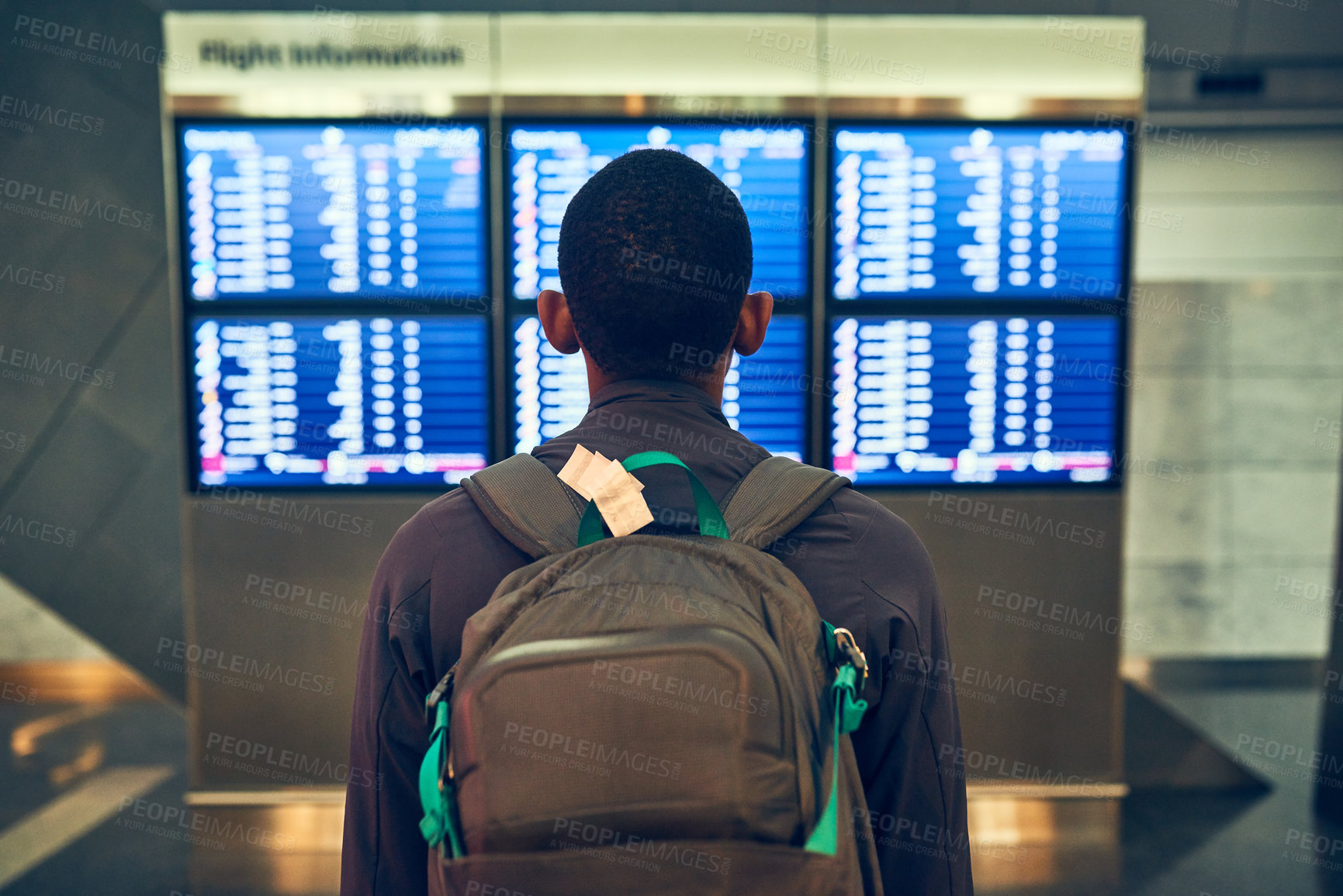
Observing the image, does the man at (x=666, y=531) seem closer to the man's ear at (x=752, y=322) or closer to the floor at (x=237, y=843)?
the man's ear at (x=752, y=322)

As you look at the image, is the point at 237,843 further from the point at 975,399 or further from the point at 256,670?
the point at 975,399

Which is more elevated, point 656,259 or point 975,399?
point 656,259

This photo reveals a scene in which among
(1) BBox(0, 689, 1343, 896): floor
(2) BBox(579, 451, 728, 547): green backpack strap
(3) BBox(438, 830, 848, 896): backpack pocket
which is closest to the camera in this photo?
(3) BBox(438, 830, 848, 896): backpack pocket

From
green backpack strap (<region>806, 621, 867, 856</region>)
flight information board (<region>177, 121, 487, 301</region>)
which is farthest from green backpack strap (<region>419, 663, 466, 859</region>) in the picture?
flight information board (<region>177, 121, 487, 301</region>)

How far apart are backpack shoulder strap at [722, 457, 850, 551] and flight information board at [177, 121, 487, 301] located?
230 centimetres

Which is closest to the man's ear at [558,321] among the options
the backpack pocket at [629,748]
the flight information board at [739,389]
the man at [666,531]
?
the man at [666,531]

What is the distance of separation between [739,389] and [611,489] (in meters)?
2.23

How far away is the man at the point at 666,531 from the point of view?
3.04 feet

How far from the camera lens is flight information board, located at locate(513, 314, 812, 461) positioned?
302 centimetres

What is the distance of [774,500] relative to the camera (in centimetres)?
→ 90

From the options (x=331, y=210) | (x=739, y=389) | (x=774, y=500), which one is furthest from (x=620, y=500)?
(x=331, y=210)

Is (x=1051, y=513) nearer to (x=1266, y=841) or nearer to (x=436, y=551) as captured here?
(x=1266, y=841)

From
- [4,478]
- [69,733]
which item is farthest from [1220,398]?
[4,478]

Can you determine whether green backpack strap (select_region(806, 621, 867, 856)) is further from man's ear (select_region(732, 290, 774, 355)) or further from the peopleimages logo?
the peopleimages logo
